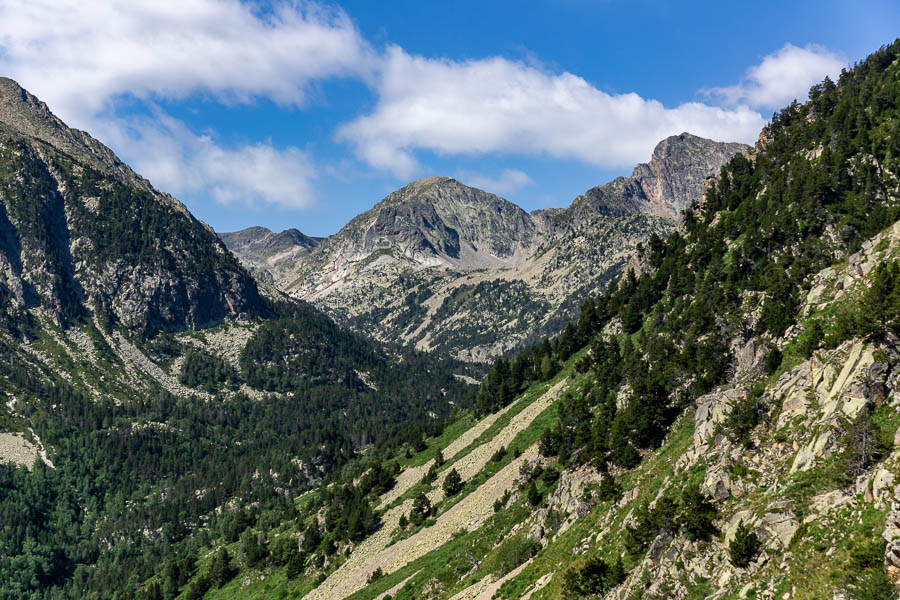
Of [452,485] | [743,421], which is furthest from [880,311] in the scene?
[452,485]

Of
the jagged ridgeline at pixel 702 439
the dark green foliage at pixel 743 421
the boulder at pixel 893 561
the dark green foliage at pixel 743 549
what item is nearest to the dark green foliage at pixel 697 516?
the jagged ridgeline at pixel 702 439

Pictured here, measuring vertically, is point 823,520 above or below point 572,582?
above

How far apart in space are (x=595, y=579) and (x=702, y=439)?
14352mm

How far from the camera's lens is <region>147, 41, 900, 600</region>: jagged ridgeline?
31.2m

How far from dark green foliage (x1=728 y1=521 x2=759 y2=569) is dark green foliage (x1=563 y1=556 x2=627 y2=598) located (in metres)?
9.09

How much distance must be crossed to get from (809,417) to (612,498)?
18750 mm

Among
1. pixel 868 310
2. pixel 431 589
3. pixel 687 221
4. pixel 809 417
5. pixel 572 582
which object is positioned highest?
pixel 687 221

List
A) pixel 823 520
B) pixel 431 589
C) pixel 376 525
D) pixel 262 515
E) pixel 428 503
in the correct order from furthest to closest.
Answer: pixel 262 515 → pixel 376 525 → pixel 428 503 → pixel 431 589 → pixel 823 520

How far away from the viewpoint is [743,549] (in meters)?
30.6

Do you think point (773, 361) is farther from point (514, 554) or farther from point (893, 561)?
point (893, 561)

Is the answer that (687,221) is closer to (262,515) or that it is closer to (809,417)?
(809,417)

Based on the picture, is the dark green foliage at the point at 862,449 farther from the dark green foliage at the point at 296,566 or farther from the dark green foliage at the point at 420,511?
the dark green foliage at the point at 296,566

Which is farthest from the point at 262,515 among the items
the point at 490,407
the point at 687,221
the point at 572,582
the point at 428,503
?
the point at 572,582

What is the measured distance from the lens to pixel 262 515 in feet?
551
